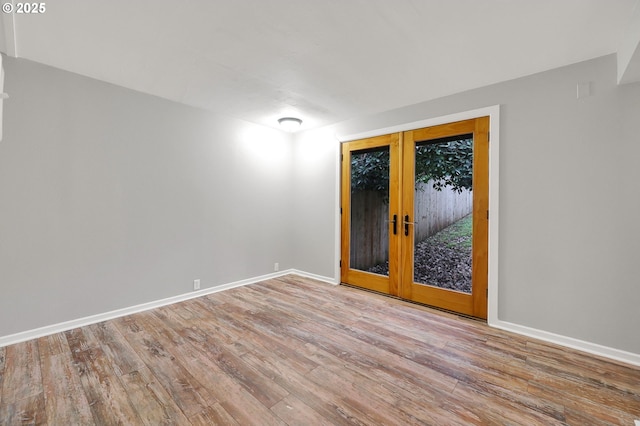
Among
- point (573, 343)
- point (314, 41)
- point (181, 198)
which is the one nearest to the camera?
point (314, 41)

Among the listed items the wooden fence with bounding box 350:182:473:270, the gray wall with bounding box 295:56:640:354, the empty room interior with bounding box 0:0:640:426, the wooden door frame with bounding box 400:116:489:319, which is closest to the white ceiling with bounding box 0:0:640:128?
the empty room interior with bounding box 0:0:640:426

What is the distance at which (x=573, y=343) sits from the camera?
2459 millimetres

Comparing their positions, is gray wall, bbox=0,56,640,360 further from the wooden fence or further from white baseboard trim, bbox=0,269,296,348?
the wooden fence

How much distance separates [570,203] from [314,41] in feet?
9.00

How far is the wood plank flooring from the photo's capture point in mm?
1649

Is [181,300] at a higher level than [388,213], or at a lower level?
lower

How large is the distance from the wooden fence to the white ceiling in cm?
126

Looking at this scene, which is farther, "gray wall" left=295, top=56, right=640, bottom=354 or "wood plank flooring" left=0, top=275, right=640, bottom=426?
"gray wall" left=295, top=56, right=640, bottom=354

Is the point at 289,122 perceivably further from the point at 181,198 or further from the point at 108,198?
the point at 108,198

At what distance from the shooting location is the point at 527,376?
2027 millimetres

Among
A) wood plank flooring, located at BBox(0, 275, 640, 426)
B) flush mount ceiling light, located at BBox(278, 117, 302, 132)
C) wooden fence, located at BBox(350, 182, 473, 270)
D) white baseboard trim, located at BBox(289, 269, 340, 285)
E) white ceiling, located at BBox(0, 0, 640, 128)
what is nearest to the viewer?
wood plank flooring, located at BBox(0, 275, 640, 426)

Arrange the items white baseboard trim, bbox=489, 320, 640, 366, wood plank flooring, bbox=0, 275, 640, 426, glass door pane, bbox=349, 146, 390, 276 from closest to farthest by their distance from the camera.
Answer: wood plank flooring, bbox=0, 275, 640, 426 < white baseboard trim, bbox=489, 320, 640, 366 < glass door pane, bbox=349, 146, 390, 276

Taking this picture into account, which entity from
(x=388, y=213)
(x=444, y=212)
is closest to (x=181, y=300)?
(x=388, y=213)

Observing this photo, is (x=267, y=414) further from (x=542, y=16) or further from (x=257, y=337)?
(x=542, y=16)
